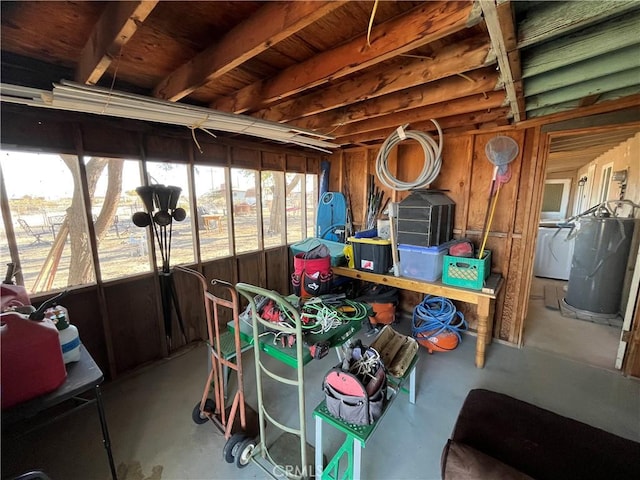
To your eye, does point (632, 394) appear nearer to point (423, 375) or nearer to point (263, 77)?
point (423, 375)

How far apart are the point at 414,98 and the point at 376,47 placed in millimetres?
895

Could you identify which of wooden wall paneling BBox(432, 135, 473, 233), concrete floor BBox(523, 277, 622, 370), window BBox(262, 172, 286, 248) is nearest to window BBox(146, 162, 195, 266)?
window BBox(262, 172, 286, 248)

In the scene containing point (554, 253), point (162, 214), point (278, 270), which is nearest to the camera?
point (162, 214)

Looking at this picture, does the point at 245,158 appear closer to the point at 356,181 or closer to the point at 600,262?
the point at 356,181

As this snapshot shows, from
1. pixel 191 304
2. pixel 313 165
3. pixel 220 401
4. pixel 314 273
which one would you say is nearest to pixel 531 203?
pixel 314 273

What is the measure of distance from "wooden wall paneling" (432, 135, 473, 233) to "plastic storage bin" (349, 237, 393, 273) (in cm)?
101

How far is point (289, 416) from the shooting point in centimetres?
209

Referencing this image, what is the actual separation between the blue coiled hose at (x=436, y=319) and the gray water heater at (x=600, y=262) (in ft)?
6.69

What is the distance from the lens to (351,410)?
1.42 m

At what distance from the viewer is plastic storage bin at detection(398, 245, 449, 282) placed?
2807 millimetres

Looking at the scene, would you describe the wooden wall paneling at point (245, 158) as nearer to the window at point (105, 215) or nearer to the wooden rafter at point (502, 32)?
the window at point (105, 215)

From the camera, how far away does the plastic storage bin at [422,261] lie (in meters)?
2.81

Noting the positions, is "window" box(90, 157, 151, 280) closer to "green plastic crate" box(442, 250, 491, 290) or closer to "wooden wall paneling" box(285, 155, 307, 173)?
"wooden wall paneling" box(285, 155, 307, 173)

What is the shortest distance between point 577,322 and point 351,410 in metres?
3.94
